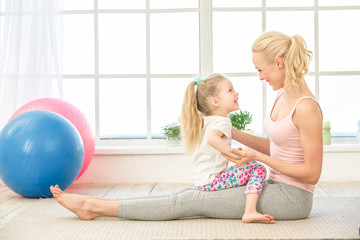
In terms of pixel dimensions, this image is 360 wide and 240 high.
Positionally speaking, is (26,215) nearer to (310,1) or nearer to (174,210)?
(174,210)

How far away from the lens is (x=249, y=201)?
2.19 meters

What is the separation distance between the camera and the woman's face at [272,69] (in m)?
2.22

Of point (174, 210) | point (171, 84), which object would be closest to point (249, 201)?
point (174, 210)

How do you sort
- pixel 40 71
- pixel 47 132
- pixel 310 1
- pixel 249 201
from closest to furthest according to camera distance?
pixel 249 201
pixel 47 132
pixel 40 71
pixel 310 1

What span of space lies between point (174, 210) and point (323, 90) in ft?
6.29

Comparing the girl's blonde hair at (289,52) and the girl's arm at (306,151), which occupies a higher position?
the girl's blonde hair at (289,52)

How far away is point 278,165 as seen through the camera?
86.1 inches

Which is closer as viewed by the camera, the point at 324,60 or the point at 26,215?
the point at 26,215

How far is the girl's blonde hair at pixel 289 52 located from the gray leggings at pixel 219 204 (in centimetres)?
49

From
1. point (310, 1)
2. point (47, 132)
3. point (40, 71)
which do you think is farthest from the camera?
point (310, 1)

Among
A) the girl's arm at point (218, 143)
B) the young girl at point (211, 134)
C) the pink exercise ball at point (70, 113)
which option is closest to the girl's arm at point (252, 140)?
the young girl at point (211, 134)

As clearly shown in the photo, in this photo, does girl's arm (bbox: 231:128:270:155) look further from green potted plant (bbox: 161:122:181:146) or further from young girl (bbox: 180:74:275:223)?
green potted plant (bbox: 161:122:181:146)

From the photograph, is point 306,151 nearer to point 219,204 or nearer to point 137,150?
point 219,204

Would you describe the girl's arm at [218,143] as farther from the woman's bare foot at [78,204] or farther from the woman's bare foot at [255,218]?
the woman's bare foot at [78,204]
